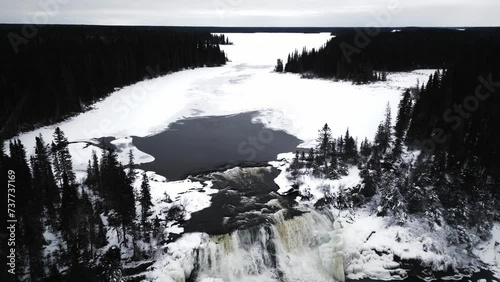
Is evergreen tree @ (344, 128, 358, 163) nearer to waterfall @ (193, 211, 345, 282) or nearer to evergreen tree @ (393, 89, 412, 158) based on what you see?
evergreen tree @ (393, 89, 412, 158)

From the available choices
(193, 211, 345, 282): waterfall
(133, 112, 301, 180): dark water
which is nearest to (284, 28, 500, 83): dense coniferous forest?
(133, 112, 301, 180): dark water

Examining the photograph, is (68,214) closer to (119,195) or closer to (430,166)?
(119,195)

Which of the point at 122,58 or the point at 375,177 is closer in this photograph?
the point at 375,177

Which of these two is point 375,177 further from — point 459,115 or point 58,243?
point 58,243

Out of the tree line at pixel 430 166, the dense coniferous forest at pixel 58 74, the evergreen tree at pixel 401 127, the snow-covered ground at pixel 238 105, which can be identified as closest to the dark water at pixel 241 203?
the tree line at pixel 430 166

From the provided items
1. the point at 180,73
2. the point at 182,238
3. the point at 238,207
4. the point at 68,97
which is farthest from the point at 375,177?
the point at 180,73
